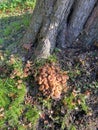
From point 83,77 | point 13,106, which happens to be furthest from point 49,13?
point 13,106

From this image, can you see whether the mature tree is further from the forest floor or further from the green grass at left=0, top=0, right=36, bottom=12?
the green grass at left=0, top=0, right=36, bottom=12

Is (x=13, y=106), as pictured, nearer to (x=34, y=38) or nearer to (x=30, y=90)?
(x=30, y=90)

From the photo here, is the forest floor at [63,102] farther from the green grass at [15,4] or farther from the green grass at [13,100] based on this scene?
the green grass at [15,4]

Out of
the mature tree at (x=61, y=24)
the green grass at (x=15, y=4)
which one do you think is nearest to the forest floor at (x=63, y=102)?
the mature tree at (x=61, y=24)

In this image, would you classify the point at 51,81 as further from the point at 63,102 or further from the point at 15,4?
the point at 15,4

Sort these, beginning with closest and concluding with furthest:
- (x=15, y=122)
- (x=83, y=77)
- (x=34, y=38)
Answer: (x=15, y=122), (x=83, y=77), (x=34, y=38)

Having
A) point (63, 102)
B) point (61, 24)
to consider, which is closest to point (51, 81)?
point (63, 102)
